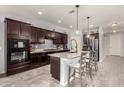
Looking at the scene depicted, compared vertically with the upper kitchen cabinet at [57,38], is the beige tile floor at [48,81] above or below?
below

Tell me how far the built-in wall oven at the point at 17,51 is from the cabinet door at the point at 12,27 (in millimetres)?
331

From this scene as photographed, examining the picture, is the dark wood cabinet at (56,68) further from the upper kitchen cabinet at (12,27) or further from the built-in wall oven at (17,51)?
the upper kitchen cabinet at (12,27)

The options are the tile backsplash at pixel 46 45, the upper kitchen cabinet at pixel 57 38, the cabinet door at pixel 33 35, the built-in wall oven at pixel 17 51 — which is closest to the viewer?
the built-in wall oven at pixel 17 51

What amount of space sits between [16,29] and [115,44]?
417 inches

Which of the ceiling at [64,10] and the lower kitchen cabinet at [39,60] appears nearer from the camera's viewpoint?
the ceiling at [64,10]

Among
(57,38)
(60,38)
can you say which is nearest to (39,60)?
(57,38)

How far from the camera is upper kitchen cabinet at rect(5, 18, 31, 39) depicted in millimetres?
3762

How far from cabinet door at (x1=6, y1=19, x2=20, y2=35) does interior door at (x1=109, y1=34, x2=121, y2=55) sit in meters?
10.5

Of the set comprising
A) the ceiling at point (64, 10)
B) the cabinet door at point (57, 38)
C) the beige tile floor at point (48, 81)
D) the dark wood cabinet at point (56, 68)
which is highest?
the ceiling at point (64, 10)

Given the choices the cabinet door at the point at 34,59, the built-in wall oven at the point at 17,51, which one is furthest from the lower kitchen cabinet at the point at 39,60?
the built-in wall oven at the point at 17,51

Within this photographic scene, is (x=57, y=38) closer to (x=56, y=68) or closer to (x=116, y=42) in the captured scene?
(x=56, y=68)

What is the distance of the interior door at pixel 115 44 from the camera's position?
10578 millimetres
